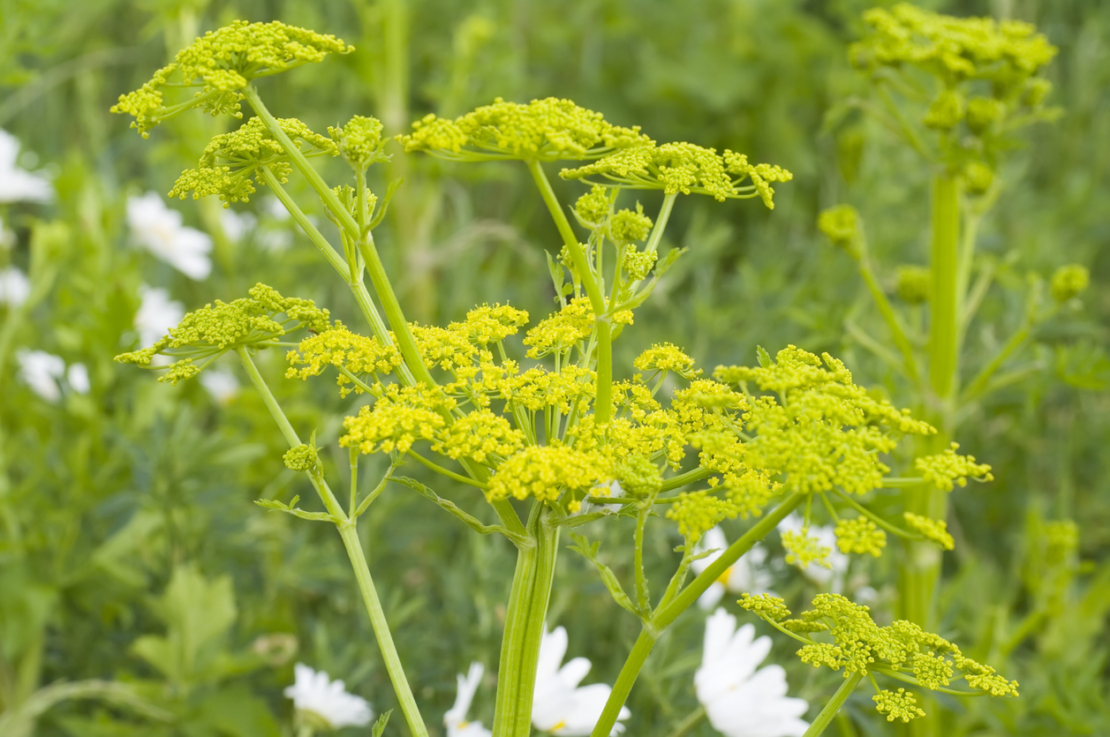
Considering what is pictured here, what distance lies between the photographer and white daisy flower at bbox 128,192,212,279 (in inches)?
70.2

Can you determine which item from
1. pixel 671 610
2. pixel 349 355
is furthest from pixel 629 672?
pixel 349 355

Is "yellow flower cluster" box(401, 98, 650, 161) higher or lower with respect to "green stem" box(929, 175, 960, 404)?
higher

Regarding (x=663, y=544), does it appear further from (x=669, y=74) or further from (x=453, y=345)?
(x=669, y=74)

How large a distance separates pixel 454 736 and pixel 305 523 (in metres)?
0.80

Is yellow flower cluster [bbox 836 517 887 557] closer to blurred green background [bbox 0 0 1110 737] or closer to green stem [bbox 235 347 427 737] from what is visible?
green stem [bbox 235 347 427 737]

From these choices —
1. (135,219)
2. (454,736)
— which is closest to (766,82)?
(135,219)

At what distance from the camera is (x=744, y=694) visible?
88 centimetres

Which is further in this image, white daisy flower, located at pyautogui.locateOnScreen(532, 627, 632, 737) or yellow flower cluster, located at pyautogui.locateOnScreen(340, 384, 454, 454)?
white daisy flower, located at pyautogui.locateOnScreen(532, 627, 632, 737)

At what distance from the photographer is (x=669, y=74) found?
270 cm

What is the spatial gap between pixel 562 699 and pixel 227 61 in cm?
58

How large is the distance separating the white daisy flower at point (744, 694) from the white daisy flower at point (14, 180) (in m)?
1.32

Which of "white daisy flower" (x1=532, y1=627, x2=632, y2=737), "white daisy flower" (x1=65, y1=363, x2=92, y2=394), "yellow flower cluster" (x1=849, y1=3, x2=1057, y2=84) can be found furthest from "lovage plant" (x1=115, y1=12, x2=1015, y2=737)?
Result: "white daisy flower" (x1=65, y1=363, x2=92, y2=394)

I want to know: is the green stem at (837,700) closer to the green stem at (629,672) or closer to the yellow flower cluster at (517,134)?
the green stem at (629,672)

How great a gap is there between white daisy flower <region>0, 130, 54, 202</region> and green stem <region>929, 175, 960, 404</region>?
1.40 meters
